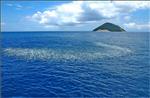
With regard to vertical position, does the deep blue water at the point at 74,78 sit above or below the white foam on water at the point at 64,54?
below

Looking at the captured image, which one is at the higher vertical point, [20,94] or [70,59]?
[70,59]

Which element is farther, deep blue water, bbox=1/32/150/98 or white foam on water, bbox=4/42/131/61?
white foam on water, bbox=4/42/131/61

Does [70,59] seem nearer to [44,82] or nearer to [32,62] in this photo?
[32,62]

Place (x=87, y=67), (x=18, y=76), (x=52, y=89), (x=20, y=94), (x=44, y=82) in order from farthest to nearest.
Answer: (x=87, y=67)
(x=18, y=76)
(x=44, y=82)
(x=52, y=89)
(x=20, y=94)

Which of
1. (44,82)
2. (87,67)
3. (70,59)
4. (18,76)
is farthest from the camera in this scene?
(70,59)

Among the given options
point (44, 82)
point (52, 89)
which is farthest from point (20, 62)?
point (52, 89)

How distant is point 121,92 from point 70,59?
22.5 meters

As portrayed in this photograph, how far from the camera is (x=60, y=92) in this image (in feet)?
93.5

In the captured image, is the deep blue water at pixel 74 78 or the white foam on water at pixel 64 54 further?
the white foam on water at pixel 64 54

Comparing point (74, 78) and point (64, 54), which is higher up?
point (64, 54)

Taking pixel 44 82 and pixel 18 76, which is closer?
pixel 44 82

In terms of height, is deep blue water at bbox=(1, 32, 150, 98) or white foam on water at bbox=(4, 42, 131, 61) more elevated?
white foam on water at bbox=(4, 42, 131, 61)

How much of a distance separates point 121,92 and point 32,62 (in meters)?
24.6

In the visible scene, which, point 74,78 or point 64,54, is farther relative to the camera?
point 64,54
